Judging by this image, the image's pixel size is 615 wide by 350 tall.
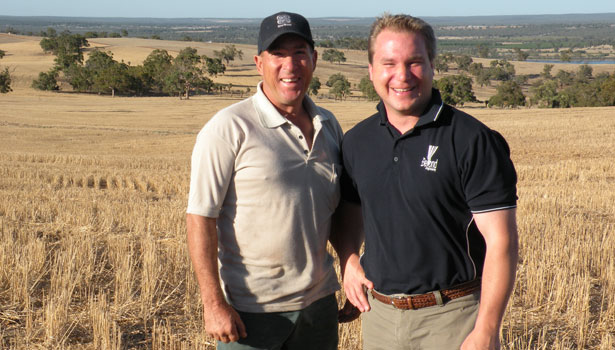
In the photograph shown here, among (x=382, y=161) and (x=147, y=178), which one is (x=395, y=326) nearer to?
(x=382, y=161)

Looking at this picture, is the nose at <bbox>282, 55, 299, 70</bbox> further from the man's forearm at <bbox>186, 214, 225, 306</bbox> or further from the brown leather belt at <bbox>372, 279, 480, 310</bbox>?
the brown leather belt at <bbox>372, 279, 480, 310</bbox>

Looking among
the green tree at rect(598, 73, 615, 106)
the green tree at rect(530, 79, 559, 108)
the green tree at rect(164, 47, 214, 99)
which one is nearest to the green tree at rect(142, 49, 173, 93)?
the green tree at rect(164, 47, 214, 99)

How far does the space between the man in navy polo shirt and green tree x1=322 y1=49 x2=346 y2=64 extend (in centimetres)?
12209

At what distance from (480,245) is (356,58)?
459 feet

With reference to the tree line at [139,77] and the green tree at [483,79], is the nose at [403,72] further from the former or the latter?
the green tree at [483,79]

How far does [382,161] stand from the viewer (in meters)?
3.09

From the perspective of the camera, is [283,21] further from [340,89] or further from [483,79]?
[483,79]

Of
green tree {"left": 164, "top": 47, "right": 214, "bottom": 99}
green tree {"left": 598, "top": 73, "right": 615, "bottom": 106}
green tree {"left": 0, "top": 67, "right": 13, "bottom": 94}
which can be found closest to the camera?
green tree {"left": 598, "top": 73, "right": 615, "bottom": 106}

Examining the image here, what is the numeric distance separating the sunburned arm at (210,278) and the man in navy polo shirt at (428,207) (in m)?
0.74

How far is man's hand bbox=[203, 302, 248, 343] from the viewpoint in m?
3.24

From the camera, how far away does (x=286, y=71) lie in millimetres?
3459

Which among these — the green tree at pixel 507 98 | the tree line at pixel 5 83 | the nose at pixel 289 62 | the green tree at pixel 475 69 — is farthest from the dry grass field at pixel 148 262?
the green tree at pixel 475 69

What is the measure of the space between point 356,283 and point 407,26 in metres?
1.33

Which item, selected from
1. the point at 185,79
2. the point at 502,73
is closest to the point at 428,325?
the point at 185,79
